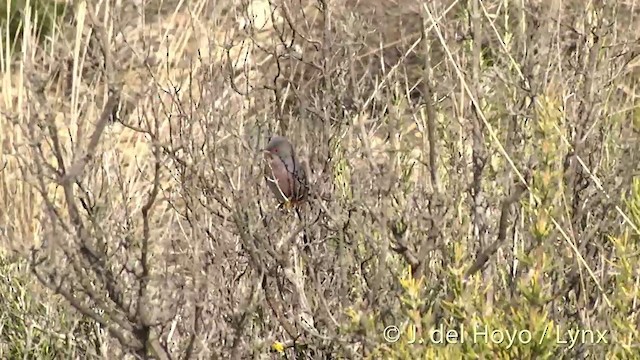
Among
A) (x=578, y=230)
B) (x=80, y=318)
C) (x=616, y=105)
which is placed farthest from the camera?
(x=616, y=105)

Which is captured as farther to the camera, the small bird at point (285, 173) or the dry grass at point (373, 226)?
the small bird at point (285, 173)

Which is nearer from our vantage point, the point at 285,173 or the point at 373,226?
the point at 373,226

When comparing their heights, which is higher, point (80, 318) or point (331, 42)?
point (331, 42)

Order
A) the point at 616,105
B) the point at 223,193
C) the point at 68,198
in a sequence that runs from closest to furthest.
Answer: the point at 68,198
the point at 223,193
the point at 616,105

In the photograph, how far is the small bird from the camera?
7.91 feet

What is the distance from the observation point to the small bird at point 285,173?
7.91ft

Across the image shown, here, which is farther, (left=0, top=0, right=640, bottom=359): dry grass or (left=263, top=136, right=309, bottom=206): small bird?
(left=263, top=136, right=309, bottom=206): small bird

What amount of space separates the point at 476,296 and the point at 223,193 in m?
0.76

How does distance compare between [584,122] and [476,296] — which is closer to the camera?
[476,296]

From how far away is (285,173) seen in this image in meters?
2.48

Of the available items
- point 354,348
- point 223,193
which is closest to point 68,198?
point 223,193

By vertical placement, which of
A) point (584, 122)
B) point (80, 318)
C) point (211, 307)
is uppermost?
point (584, 122)

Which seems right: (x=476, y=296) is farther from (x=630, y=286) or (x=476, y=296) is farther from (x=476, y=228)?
(x=476, y=228)

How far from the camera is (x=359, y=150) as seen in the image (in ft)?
7.90
